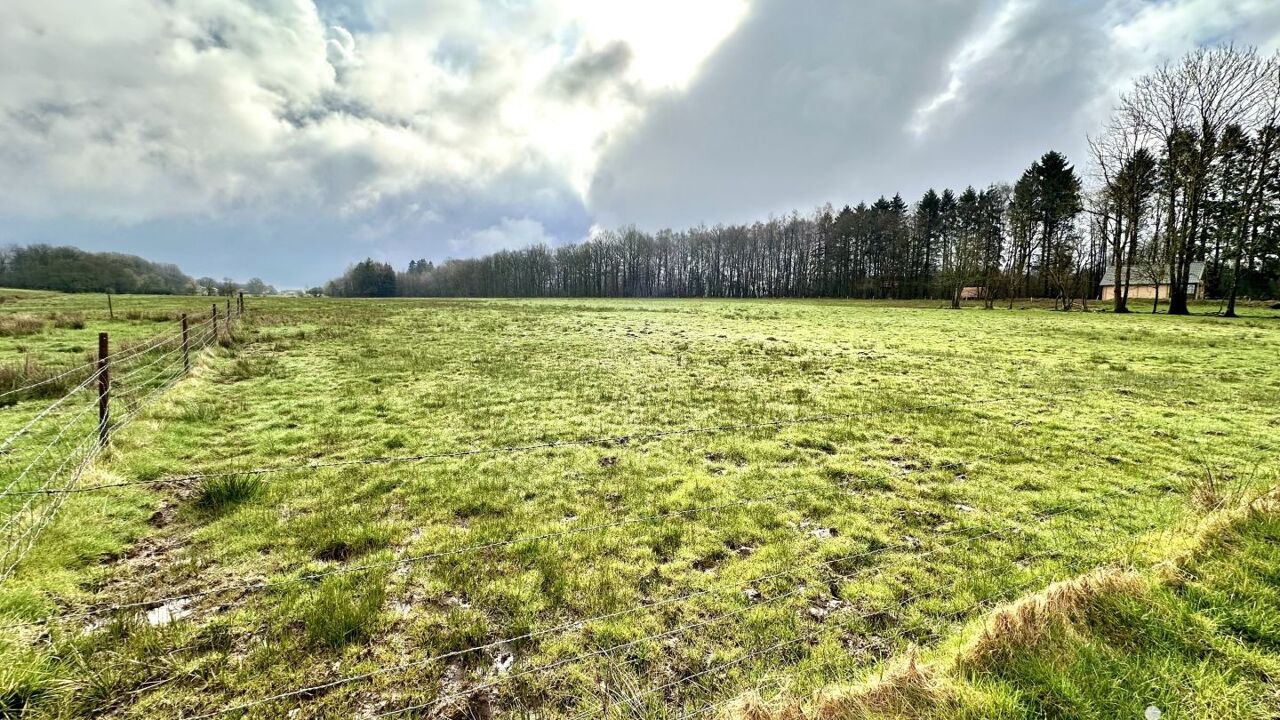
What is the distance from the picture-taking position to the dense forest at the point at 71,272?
311ft

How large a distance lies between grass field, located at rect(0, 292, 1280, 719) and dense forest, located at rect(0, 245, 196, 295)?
402ft

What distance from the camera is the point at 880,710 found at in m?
2.43

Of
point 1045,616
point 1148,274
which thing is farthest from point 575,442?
point 1148,274

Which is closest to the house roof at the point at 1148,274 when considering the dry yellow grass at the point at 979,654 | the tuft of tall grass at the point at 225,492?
the dry yellow grass at the point at 979,654

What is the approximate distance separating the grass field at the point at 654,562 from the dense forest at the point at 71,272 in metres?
122

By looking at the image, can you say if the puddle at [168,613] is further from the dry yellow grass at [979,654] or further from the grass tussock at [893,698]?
the grass tussock at [893,698]

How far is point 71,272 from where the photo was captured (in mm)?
96938

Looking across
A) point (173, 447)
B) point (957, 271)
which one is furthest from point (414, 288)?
point (173, 447)

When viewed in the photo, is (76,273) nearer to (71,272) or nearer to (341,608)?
(71,272)

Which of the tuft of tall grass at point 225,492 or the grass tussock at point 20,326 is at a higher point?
the grass tussock at point 20,326

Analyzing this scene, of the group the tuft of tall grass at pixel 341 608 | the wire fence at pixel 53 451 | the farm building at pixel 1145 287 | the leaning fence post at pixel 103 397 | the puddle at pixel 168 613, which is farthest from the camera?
the farm building at pixel 1145 287

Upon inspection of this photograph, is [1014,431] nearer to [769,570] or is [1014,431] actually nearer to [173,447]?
[769,570]

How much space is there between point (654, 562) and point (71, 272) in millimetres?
148754

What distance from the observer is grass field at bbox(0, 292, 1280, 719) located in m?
2.87
